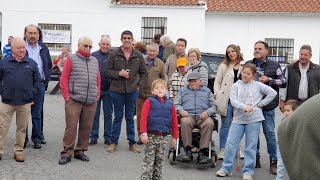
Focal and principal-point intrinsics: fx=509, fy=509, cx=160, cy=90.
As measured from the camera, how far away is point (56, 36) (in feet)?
80.2

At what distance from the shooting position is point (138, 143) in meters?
9.44

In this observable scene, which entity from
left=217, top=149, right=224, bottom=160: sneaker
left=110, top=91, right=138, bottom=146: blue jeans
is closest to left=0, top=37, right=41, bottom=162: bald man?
left=110, top=91, right=138, bottom=146: blue jeans

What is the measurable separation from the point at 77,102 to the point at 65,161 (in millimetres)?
914

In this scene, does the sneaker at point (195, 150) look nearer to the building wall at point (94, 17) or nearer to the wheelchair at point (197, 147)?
the wheelchair at point (197, 147)

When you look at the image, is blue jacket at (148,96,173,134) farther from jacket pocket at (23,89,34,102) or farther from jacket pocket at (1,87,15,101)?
jacket pocket at (1,87,15,101)

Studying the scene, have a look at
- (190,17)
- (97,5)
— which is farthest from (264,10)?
(97,5)

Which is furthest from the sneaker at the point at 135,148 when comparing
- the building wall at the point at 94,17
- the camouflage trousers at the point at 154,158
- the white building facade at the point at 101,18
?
the building wall at the point at 94,17

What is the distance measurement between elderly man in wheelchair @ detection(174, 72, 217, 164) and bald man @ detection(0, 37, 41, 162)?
7.53ft

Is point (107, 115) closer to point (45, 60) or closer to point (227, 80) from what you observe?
point (45, 60)

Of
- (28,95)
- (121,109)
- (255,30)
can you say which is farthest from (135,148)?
(255,30)

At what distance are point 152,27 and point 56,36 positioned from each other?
464 centimetres

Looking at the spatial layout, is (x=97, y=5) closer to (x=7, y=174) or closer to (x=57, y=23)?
(x=57, y=23)

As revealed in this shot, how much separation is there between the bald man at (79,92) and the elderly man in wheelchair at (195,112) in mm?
1384

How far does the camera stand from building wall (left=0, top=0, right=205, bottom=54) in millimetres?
24375
